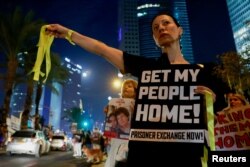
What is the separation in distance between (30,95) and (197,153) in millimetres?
26327

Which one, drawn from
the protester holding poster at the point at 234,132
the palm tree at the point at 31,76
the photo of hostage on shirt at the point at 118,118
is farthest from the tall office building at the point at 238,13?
the photo of hostage on shirt at the point at 118,118

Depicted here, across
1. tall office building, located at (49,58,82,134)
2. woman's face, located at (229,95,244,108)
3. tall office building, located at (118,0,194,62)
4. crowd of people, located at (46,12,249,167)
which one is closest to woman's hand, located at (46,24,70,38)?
crowd of people, located at (46,12,249,167)

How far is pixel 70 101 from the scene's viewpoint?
161250mm

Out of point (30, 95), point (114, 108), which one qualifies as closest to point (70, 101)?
point (30, 95)

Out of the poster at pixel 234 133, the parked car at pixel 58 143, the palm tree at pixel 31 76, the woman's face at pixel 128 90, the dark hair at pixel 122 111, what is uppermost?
the palm tree at pixel 31 76

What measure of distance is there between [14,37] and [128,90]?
20376 millimetres

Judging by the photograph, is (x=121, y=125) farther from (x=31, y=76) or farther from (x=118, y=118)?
(x=31, y=76)

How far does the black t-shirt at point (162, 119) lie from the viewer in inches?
66.9

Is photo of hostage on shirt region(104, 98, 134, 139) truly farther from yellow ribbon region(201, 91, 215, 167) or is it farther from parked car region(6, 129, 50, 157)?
parked car region(6, 129, 50, 157)

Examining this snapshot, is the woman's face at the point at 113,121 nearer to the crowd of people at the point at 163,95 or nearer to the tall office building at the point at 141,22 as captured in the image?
the crowd of people at the point at 163,95

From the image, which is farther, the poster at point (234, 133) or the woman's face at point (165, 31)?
the poster at point (234, 133)

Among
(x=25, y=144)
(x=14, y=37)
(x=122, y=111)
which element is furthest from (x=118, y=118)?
(x=14, y=37)

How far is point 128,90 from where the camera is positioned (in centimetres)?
483

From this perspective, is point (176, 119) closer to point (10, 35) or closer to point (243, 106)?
point (243, 106)
